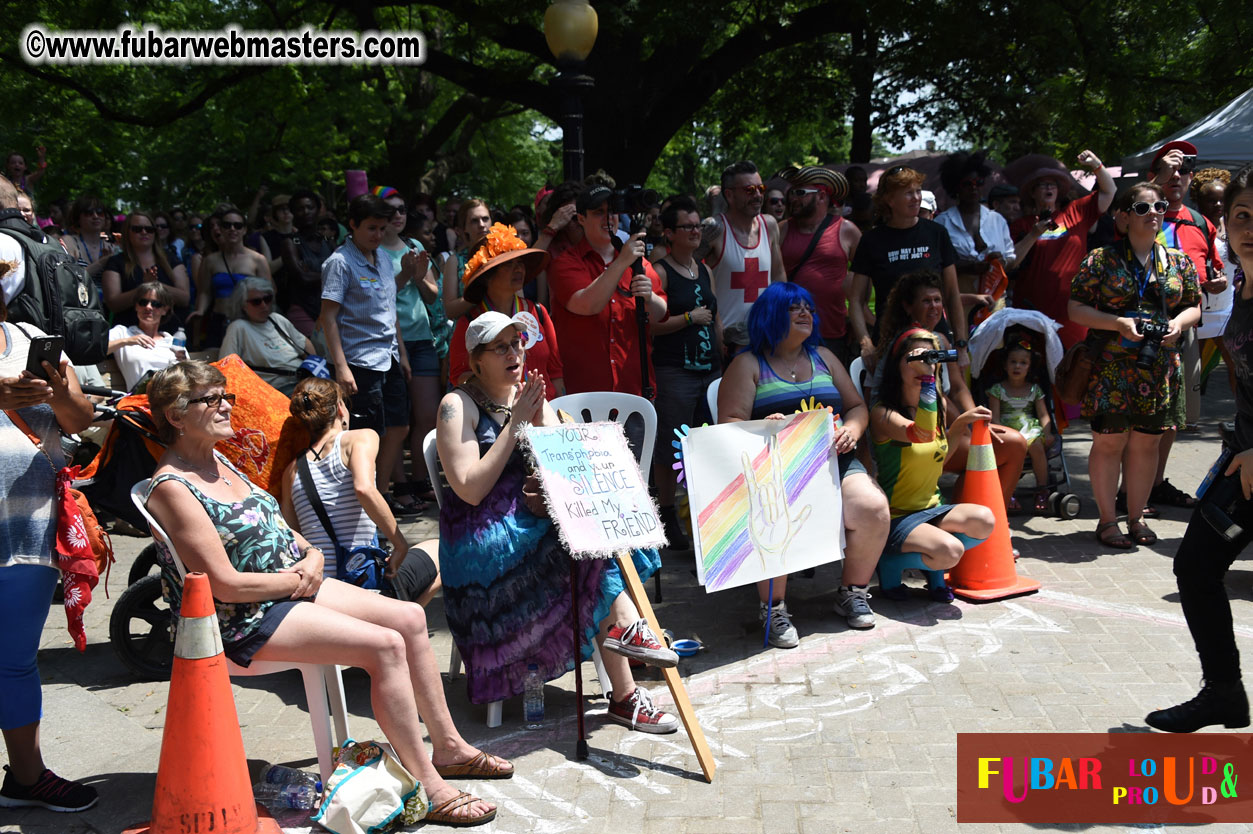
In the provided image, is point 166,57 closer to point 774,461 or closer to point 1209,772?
point 774,461

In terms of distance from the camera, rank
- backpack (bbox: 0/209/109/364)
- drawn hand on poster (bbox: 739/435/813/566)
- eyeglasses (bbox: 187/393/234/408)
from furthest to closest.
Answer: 1. drawn hand on poster (bbox: 739/435/813/566)
2. backpack (bbox: 0/209/109/364)
3. eyeglasses (bbox: 187/393/234/408)

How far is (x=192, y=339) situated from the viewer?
8078 millimetres

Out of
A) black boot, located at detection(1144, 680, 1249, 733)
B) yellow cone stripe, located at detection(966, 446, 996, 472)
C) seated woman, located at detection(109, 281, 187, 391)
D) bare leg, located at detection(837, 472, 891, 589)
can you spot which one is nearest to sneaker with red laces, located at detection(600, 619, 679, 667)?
bare leg, located at detection(837, 472, 891, 589)

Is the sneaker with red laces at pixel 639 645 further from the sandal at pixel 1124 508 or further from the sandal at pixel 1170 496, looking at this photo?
the sandal at pixel 1170 496

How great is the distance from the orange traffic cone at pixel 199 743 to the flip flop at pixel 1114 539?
5.11 m

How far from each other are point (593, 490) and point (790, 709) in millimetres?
1219

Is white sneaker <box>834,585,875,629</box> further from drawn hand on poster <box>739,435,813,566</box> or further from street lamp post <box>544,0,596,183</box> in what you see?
street lamp post <box>544,0,596,183</box>

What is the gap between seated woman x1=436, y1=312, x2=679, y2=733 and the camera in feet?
13.6

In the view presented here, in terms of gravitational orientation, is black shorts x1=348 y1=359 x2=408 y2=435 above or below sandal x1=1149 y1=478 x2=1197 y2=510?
above

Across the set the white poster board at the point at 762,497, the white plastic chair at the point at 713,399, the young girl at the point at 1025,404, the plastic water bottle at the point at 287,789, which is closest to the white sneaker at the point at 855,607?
the white poster board at the point at 762,497

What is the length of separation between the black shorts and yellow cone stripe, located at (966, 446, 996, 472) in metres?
3.58

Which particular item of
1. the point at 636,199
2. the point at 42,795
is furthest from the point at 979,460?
the point at 42,795

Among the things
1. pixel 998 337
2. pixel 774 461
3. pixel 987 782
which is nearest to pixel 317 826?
pixel 987 782

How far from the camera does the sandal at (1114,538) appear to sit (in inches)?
248
